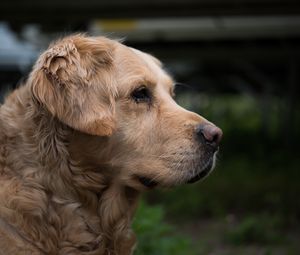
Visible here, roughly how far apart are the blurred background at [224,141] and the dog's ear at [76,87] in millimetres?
1387

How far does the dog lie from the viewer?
3.42 meters

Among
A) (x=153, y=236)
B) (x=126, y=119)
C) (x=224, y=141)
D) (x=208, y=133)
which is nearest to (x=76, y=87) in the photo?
(x=126, y=119)

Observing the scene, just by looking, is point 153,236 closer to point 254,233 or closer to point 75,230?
point 75,230

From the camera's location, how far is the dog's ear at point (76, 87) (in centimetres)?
335

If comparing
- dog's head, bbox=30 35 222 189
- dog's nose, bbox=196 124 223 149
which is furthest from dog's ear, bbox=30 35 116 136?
dog's nose, bbox=196 124 223 149

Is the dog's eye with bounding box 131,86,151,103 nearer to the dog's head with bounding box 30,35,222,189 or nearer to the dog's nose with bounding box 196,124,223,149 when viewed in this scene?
the dog's head with bounding box 30,35,222,189

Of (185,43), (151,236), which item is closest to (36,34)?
(185,43)

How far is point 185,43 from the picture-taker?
10.1m

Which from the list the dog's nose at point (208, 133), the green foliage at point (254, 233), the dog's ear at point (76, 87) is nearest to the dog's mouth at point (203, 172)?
the dog's nose at point (208, 133)

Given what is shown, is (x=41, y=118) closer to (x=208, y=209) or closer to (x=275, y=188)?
(x=208, y=209)

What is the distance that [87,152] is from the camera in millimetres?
3535

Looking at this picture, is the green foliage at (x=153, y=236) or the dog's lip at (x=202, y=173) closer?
the dog's lip at (x=202, y=173)

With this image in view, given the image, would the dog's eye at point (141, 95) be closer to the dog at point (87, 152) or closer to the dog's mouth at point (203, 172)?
the dog at point (87, 152)

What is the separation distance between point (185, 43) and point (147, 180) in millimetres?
6672
